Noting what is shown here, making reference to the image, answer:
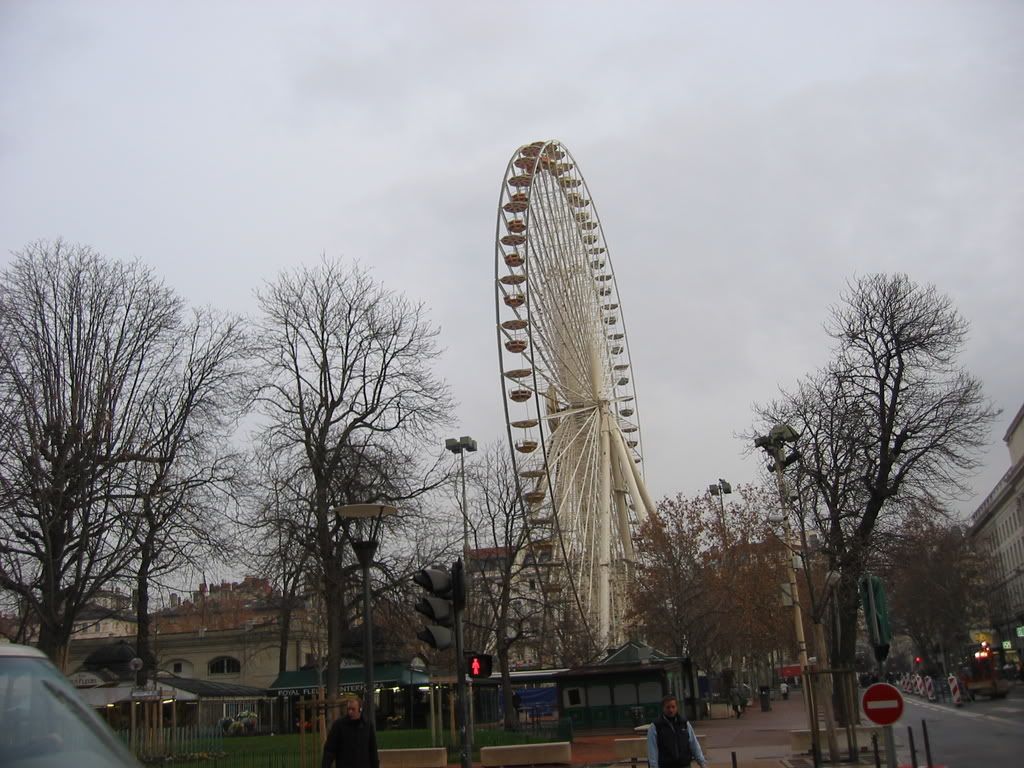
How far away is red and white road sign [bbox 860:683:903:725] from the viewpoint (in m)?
10.7

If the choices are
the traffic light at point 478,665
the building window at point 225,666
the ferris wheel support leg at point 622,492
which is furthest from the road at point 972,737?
the building window at point 225,666

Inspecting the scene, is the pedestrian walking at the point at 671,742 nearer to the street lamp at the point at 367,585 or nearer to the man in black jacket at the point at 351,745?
the man in black jacket at the point at 351,745

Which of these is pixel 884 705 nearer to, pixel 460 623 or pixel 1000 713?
pixel 460 623

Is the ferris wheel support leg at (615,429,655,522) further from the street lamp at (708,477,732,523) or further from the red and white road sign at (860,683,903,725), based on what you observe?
the red and white road sign at (860,683,903,725)

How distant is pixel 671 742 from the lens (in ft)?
35.5

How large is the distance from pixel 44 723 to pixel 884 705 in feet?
29.6

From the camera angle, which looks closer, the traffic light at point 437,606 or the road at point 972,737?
the traffic light at point 437,606

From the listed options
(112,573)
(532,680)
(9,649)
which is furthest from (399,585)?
(9,649)

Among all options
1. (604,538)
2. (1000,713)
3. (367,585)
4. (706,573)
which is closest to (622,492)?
(604,538)

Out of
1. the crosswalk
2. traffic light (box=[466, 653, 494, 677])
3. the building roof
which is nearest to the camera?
traffic light (box=[466, 653, 494, 677])

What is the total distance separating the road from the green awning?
74.0 feet

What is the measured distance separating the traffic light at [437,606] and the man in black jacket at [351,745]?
1.40 metres

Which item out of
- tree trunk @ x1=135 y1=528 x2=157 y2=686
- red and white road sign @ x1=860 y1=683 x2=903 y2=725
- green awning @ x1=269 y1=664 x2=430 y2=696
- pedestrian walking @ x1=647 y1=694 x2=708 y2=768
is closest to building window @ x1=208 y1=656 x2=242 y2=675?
green awning @ x1=269 y1=664 x2=430 y2=696

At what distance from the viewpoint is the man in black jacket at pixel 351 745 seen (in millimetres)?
10938
